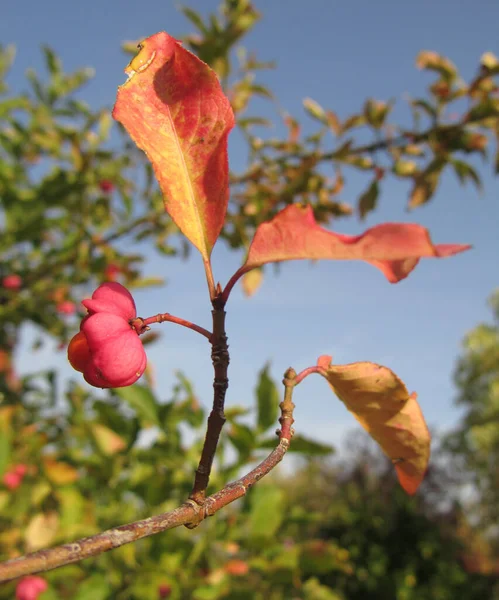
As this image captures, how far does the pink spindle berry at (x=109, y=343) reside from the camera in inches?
21.5

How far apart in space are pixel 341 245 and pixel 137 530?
0.29 metres

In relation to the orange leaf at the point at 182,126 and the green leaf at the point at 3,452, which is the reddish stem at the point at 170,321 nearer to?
the orange leaf at the point at 182,126

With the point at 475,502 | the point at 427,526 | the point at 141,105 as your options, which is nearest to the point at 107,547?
the point at 141,105

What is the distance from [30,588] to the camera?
186 centimetres

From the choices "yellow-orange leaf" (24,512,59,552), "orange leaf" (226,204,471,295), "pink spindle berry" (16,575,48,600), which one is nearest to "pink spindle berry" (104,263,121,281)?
"yellow-orange leaf" (24,512,59,552)

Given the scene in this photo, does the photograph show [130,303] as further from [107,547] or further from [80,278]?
[80,278]

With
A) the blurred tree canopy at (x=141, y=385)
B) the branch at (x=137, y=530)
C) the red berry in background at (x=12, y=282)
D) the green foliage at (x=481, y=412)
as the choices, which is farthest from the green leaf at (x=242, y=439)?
the green foliage at (x=481, y=412)

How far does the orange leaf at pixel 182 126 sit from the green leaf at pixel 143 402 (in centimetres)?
126

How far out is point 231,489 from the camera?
47 centimetres

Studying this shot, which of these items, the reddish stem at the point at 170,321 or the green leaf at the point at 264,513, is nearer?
the reddish stem at the point at 170,321

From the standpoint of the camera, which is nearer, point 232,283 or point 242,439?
point 232,283

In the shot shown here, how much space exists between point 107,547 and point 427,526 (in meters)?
7.87

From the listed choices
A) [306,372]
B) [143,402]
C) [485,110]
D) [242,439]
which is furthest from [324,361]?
[485,110]

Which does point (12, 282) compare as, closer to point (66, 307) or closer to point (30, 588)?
point (66, 307)
